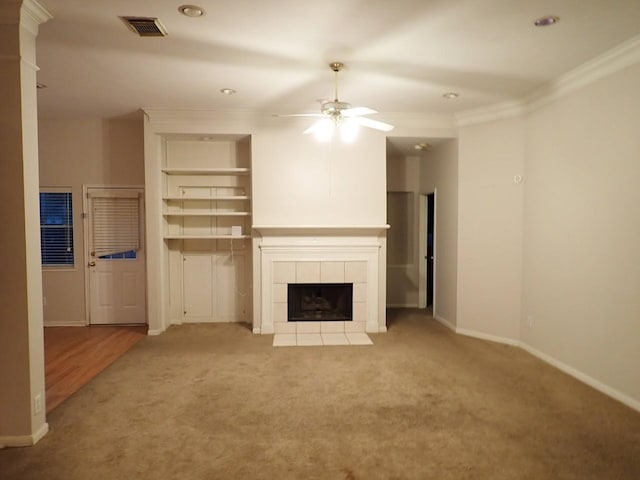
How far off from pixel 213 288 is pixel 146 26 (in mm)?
3495

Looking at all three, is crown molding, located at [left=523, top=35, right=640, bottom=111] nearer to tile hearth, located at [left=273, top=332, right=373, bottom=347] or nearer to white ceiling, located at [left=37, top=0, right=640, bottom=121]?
white ceiling, located at [left=37, top=0, right=640, bottom=121]

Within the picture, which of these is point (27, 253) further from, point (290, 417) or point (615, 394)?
point (615, 394)

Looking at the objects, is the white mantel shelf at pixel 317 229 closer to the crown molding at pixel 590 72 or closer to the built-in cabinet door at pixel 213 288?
the built-in cabinet door at pixel 213 288

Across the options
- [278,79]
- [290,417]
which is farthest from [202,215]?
[290,417]

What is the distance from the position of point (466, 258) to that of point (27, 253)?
440 centimetres

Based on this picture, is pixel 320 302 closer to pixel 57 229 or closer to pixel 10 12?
pixel 57 229

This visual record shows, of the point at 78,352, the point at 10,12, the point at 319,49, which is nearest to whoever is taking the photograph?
the point at 10,12

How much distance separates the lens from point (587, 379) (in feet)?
11.3

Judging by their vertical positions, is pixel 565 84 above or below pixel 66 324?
above

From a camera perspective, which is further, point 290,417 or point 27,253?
point 290,417

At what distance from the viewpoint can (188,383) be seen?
3482 millimetres

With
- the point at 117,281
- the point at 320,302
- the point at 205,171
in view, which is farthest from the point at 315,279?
the point at 117,281

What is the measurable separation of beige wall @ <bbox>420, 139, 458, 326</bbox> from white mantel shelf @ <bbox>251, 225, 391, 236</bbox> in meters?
0.92

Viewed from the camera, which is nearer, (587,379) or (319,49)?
(319,49)
